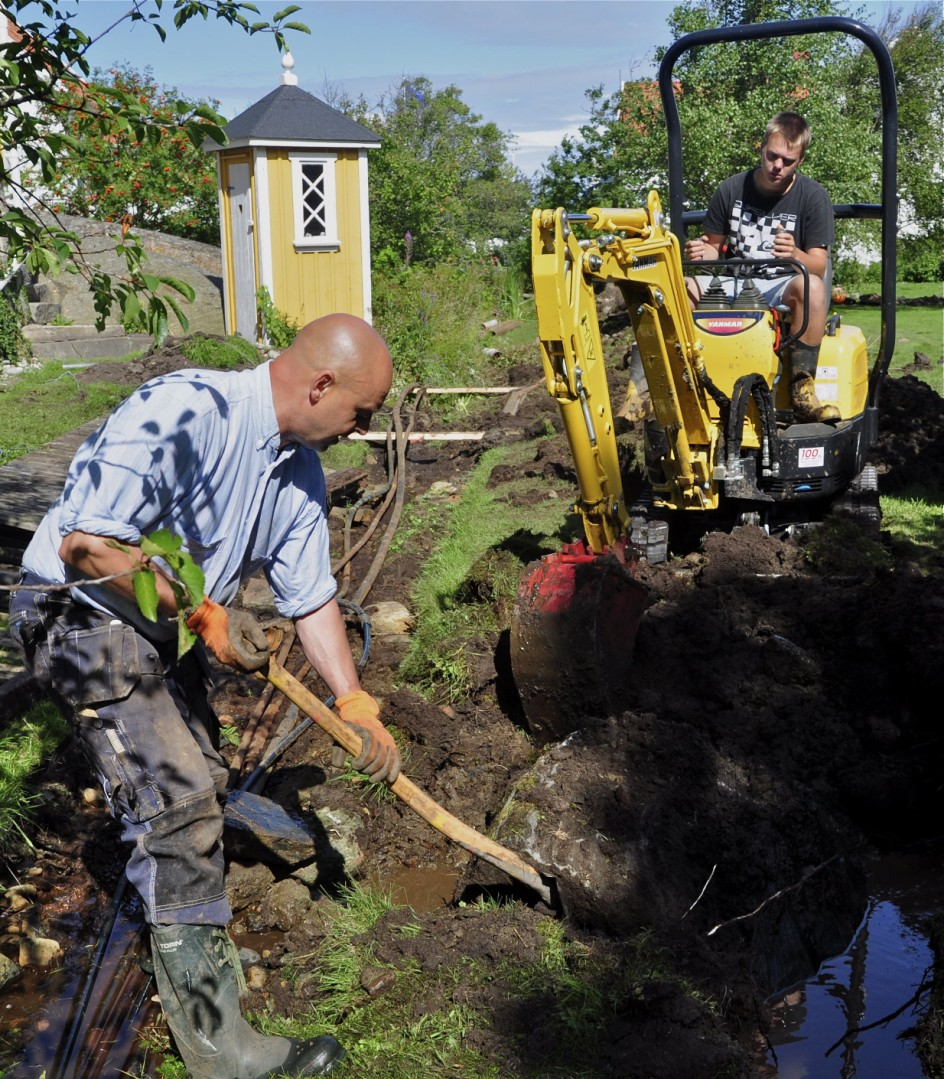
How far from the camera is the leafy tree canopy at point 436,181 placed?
19.7m

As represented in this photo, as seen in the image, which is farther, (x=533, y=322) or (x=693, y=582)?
(x=533, y=322)

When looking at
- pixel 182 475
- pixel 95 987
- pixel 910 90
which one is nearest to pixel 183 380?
pixel 182 475

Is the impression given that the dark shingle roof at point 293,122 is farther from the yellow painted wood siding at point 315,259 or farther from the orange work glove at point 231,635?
the orange work glove at point 231,635

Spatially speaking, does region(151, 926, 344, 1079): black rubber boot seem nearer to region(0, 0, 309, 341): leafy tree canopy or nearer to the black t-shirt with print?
region(0, 0, 309, 341): leafy tree canopy

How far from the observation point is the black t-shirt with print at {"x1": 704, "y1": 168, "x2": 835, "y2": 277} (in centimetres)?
645

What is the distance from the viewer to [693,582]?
6.41 m

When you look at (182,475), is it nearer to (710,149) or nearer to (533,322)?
(710,149)

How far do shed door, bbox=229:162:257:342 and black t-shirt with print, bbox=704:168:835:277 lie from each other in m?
9.77

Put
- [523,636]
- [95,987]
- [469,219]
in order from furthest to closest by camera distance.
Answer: [469,219] < [523,636] < [95,987]

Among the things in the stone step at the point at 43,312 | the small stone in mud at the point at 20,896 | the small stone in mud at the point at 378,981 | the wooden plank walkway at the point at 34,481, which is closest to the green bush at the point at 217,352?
the stone step at the point at 43,312

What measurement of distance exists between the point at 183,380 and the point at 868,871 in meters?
3.30

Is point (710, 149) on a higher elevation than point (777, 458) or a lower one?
higher

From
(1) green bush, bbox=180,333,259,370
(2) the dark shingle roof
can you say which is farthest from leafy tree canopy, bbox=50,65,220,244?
(1) green bush, bbox=180,333,259,370

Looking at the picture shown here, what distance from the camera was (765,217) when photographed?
A: 664 cm
